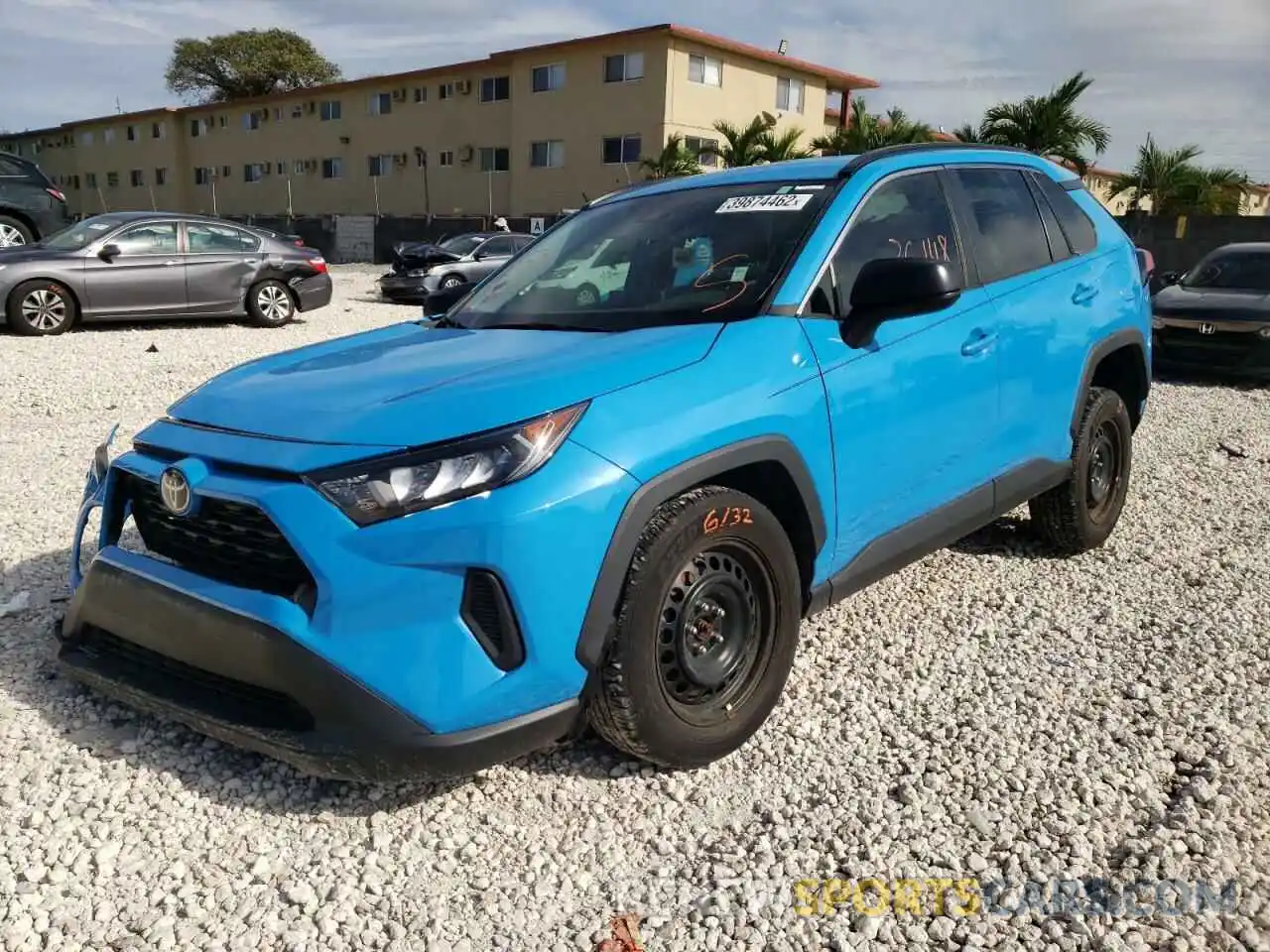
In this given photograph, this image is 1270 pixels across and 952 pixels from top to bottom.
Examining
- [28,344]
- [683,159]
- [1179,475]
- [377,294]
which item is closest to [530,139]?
[683,159]

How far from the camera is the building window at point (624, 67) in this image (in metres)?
31.0

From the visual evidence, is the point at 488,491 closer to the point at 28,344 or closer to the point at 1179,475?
the point at 1179,475

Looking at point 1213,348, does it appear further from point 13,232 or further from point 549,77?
point 549,77

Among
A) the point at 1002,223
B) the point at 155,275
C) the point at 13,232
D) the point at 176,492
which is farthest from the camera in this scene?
the point at 13,232

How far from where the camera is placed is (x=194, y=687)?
8.82 ft

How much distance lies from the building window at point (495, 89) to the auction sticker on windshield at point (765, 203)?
34385mm

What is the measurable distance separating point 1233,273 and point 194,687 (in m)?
→ 11.8

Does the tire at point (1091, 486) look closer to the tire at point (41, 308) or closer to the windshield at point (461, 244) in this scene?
the tire at point (41, 308)

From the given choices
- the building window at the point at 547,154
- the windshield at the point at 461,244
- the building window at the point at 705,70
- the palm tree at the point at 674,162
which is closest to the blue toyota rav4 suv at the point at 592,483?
the windshield at the point at 461,244

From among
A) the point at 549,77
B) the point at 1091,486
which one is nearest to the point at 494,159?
the point at 549,77

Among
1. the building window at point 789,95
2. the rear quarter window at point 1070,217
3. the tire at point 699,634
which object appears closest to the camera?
the tire at point 699,634

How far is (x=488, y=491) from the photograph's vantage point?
2348 millimetres

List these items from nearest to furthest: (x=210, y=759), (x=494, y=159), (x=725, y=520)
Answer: (x=725, y=520)
(x=210, y=759)
(x=494, y=159)

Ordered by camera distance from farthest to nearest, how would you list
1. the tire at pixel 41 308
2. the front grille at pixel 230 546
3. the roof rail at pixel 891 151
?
the tire at pixel 41 308
the roof rail at pixel 891 151
the front grille at pixel 230 546
